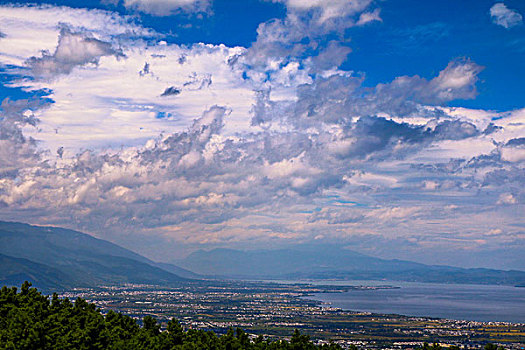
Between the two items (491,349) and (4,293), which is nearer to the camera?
(491,349)

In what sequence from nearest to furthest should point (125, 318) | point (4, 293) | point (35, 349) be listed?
point (35, 349) → point (125, 318) → point (4, 293)

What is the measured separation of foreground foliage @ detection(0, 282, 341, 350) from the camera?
75562mm

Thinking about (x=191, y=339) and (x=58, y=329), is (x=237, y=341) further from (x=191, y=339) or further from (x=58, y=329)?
(x=58, y=329)

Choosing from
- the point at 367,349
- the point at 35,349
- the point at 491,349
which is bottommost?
the point at 367,349

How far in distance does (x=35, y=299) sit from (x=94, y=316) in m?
28.6

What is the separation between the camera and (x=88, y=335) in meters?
79.2

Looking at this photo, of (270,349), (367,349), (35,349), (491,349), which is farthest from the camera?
(367,349)

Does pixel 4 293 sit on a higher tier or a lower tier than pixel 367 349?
higher

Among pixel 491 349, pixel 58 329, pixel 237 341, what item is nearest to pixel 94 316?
pixel 58 329

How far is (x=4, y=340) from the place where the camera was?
75875mm

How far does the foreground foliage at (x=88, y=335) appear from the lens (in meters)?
75.6

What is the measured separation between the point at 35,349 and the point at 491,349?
2257 inches

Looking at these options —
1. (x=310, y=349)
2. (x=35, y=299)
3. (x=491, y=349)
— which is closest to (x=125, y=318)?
(x=35, y=299)

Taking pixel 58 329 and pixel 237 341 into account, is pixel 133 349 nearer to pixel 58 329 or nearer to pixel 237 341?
pixel 58 329
